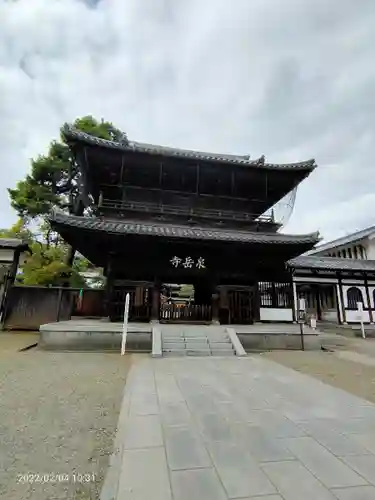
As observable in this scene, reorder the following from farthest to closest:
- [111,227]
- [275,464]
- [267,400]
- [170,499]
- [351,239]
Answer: [351,239]
[111,227]
[267,400]
[275,464]
[170,499]

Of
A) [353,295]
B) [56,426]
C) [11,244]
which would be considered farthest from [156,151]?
[353,295]

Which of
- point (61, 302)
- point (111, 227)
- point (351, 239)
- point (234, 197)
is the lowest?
point (61, 302)

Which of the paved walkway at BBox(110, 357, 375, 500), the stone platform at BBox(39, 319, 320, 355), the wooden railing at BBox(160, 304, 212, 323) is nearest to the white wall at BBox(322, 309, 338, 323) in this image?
the stone platform at BBox(39, 319, 320, 355)

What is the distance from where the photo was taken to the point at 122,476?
236 centimetres

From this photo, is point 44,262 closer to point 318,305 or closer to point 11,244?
point 11,244

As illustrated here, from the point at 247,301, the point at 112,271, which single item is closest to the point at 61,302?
the point at 112,271

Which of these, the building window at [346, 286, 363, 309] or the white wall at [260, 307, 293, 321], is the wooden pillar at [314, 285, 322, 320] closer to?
the building window at [346, 286, 363, 309]

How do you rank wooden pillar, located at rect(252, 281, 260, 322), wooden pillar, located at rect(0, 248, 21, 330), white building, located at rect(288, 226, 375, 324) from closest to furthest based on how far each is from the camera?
wooden pillar, located at rect(252, 281, 260, 322) < wooden pillar, located at rect(0, 248, 21, 330) < white building, located at rect(288, 226, 375, 324)

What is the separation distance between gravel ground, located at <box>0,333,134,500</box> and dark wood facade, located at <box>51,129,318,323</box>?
16.7 ft

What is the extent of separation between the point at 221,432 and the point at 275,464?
0.84m

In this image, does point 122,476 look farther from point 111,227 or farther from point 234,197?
point 234,197

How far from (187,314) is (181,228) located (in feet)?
12.5

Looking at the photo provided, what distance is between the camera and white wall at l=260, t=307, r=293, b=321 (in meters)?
14.2
